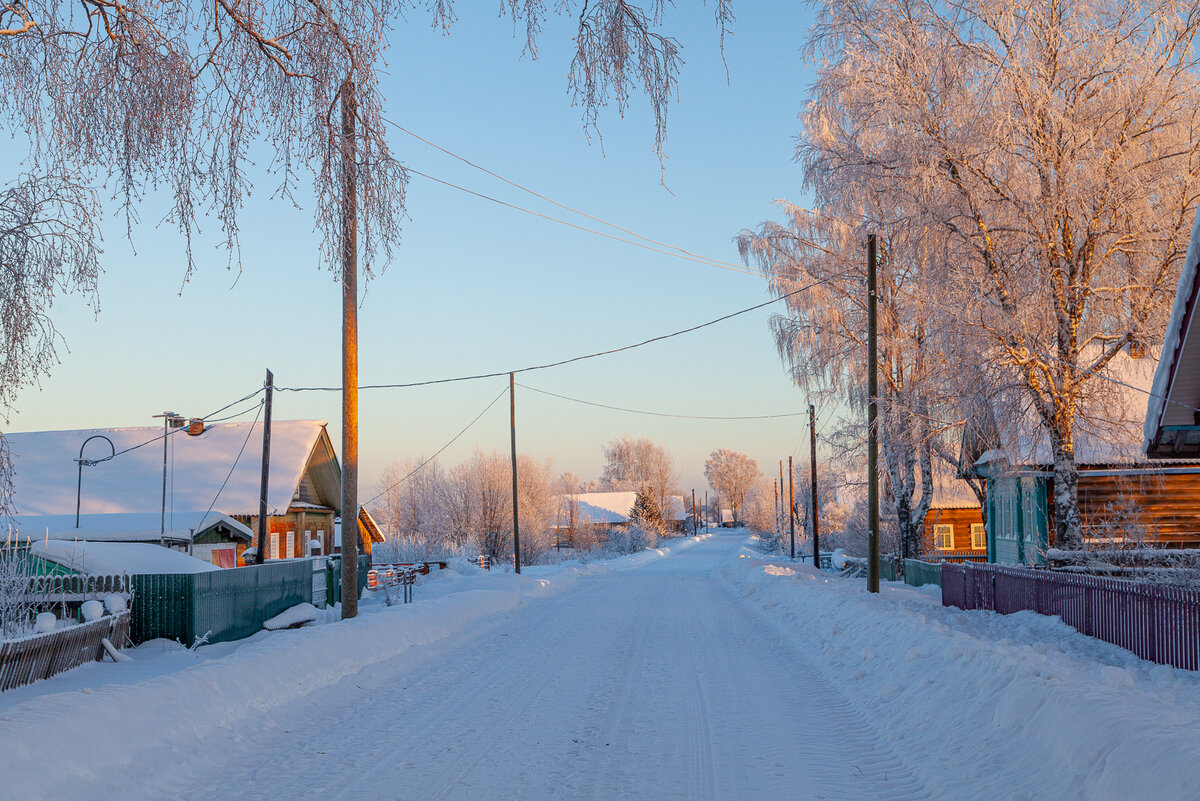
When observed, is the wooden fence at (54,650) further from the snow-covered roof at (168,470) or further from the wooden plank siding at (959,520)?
the wooden plank siding at (959,520)

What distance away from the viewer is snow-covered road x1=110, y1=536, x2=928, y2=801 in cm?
661

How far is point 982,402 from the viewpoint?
62.0 ft

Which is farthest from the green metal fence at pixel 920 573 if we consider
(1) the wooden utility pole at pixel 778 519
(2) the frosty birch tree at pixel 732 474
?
(2) the frosty birch tree at pixel 732 474

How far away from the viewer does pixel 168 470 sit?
32.8 meters

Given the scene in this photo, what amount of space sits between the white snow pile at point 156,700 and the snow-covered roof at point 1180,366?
39.8 ft

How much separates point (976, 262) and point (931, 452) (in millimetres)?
9166

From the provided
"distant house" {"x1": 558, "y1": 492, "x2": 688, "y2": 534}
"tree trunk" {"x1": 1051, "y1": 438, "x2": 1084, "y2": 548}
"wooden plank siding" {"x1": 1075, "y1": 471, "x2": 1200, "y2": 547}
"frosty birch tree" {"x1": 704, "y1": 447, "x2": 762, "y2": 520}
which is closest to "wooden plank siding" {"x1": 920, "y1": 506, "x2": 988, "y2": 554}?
"wooden plank siding" {"x1": 1075, "y1": 471, "x2": 1200, "y2": 547}

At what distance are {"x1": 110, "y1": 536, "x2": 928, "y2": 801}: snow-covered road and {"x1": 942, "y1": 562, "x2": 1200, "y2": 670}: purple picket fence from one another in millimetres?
4645

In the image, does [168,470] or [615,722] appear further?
[168,470]

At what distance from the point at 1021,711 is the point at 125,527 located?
23.7 m

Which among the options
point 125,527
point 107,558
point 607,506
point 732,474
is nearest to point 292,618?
point 107,558

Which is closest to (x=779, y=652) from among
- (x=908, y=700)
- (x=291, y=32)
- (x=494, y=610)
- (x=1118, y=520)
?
Answer: (x=908, y=700)

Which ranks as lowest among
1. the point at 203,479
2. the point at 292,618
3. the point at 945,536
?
the point at 945,536

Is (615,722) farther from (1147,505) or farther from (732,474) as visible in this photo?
(732,474)
